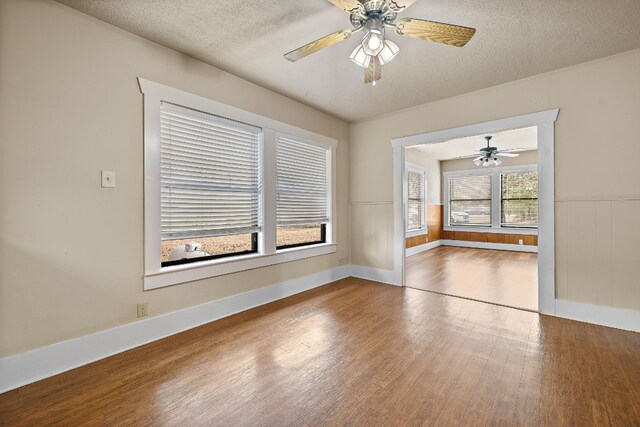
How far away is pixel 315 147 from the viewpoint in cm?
423

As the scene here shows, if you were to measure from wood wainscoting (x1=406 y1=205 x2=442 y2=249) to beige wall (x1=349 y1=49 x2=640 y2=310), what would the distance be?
14.0 ft

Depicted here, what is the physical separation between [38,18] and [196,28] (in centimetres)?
102

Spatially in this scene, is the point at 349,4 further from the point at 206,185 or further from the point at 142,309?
the point at 142,309

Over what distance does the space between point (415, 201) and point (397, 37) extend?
5.70 meters

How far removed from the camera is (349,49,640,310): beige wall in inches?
105

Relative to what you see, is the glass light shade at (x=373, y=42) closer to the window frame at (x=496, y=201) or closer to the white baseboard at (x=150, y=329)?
the white baseboard at (x=150, y=329)

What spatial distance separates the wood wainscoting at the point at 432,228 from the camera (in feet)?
24.5

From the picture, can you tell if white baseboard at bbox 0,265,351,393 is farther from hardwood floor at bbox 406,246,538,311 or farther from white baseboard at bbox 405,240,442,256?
white baseboard at bbox 405,240,442,256

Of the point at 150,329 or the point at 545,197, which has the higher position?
the point at 545,197

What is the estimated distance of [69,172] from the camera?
208 cm

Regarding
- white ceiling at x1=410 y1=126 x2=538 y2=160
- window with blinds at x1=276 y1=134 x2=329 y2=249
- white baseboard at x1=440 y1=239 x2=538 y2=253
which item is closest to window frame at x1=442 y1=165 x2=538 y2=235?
white baseboard at x1=440 y1=239 x2=538 y2=253

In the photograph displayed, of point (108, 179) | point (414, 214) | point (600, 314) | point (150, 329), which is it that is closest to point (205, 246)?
point (150, 329)

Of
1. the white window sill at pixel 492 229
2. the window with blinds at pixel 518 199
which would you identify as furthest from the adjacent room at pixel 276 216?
the window with blinds at pixel 518 199

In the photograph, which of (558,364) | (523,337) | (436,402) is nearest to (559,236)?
(523,337)
